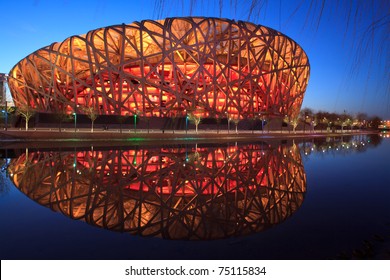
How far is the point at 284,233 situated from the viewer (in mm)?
5383

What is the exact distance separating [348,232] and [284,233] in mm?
1141

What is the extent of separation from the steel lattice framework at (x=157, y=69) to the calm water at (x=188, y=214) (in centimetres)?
3555

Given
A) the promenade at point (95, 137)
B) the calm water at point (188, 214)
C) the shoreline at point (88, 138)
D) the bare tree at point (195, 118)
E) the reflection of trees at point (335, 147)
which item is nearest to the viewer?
the calm water at point (188, 214)

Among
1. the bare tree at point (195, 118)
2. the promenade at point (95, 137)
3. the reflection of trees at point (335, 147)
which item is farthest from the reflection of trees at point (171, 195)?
the bare tree at point (195, 118)

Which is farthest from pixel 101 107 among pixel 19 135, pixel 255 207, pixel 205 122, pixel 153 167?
pixel 255 207

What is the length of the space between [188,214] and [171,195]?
1.85 metres

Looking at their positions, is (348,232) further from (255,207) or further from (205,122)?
→ (205,122)

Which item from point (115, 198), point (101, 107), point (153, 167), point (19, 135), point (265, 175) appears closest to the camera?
point (115, 198)

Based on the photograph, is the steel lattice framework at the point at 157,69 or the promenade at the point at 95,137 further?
the steel lattice framework at the point at 157,69

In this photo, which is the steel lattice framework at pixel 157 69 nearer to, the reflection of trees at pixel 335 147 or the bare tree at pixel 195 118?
the bare tree at pixel 195 118

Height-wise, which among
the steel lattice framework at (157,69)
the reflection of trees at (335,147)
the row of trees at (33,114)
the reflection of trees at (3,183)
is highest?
the steel lattice framework at (157,69)

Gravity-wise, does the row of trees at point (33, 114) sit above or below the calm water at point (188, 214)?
above

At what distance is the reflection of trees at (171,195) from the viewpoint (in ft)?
19.9

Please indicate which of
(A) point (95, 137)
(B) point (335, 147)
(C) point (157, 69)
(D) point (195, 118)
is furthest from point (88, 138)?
(B) point (335, 147)
